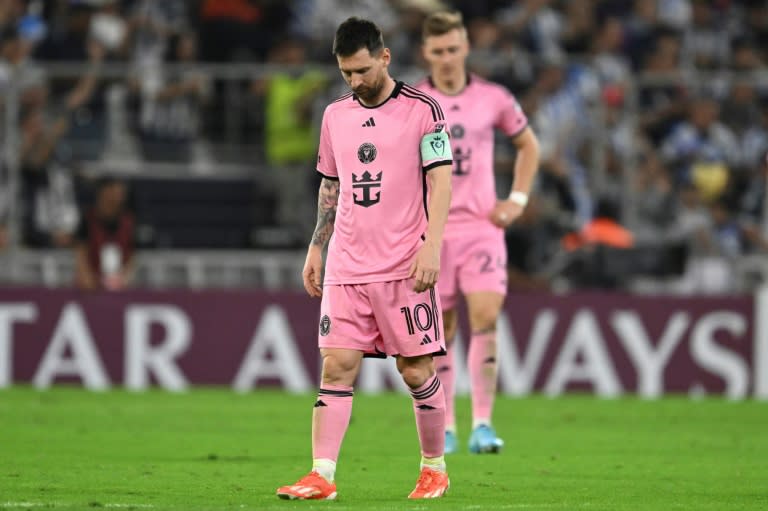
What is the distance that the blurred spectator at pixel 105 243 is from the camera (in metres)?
19.3

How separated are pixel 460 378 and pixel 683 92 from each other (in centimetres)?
528

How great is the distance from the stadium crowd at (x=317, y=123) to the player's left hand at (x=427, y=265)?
1146 cm

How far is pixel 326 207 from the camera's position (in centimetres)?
887

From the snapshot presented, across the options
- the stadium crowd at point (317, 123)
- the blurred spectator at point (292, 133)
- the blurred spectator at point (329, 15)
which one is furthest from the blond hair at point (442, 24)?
the blurred spectator at point (329, 15)

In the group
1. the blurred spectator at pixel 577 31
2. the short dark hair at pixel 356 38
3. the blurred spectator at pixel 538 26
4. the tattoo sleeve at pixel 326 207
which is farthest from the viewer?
the blurred spectator at pixel 577 31

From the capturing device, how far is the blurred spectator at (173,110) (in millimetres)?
20672

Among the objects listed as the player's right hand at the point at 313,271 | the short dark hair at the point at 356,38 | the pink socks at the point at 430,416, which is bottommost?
the pink socks at the point at 430,416

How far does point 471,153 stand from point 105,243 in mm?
8456

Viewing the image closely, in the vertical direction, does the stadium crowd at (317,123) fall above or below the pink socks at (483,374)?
above

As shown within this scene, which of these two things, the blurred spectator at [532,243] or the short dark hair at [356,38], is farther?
the blurred spectator at [532,243]

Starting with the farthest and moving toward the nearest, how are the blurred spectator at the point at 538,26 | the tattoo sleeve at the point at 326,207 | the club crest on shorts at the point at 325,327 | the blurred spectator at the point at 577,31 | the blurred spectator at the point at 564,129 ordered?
the blurred spectator at the point at 577,31 < the blurred spectator at the point at 538,26 < the blurred spectator at the point at 564,129 < the tattoo sleeve at the point at 326,207 < the club crest on shorts at the point at 325,327

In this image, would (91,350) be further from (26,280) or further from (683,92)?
(683,92)

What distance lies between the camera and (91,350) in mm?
19062

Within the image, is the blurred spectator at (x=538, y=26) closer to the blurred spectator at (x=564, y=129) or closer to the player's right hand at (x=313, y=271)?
the blurred spectator at (x=564, y=129)
